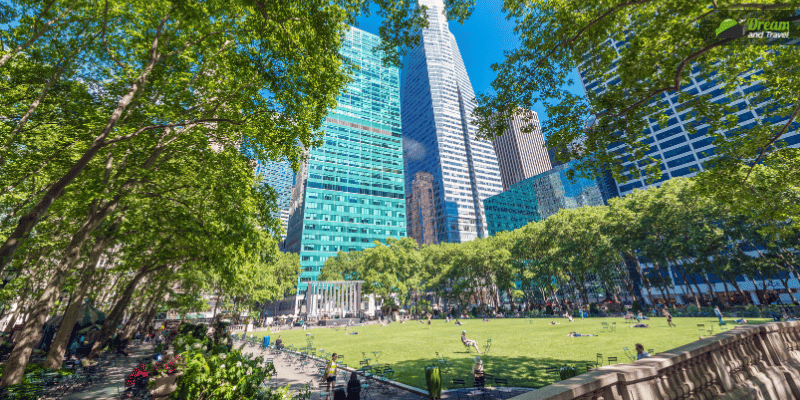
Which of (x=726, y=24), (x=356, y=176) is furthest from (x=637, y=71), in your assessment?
(x=356, y=176)

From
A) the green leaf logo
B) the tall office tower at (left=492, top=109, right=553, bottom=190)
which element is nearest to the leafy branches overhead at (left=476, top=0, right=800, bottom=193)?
the green leaf logo

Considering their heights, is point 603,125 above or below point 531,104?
below

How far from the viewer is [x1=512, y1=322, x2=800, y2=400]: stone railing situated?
4.23 m

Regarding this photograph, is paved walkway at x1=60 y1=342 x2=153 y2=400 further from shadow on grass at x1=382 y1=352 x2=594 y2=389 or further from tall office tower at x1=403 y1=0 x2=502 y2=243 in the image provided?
tall office tower at x1=403 y1=0 x2=502 y2=243

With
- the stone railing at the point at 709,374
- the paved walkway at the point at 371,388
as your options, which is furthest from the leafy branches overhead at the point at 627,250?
the paved walkway at the point at 371,388

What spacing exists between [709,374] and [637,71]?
6.87 metres

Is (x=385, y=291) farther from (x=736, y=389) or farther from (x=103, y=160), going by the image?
(x=736, y=389)

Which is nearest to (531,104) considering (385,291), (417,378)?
(417,378)

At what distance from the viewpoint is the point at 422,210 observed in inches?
5684

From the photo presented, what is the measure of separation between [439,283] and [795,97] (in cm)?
5638

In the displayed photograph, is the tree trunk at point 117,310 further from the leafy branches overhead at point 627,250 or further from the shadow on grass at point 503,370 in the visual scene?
the leafy branches overhead at point 627,250

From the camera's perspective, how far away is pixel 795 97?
8570mm

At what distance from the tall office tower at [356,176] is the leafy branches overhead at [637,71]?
79.6 meters

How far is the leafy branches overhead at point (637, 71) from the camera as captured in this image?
23.7ft
